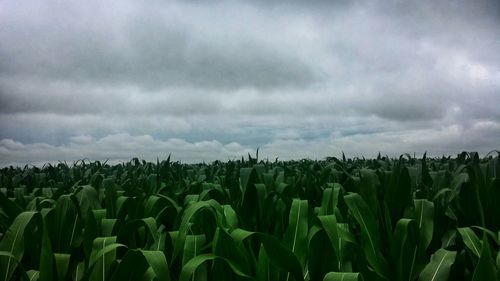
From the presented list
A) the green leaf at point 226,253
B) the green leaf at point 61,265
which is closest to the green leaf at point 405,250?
the green leaf at point 226,253

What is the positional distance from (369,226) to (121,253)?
127 centimetres

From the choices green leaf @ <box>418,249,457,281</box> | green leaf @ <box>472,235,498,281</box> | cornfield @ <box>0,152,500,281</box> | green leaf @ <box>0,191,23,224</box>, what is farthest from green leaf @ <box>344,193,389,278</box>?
green leaf @ <box>0,191,23,224</box>

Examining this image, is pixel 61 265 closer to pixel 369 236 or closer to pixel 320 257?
pixel 320 257

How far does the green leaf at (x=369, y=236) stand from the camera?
1.92m

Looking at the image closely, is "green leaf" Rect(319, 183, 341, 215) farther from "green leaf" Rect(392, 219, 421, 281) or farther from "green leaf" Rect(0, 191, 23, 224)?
"green leaf" Rect(0, 191, 23, 224)

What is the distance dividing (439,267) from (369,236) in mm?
308

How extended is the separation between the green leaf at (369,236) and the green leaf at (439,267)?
0.56 feet

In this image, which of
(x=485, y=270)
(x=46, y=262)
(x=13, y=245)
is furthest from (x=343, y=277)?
(x=13, y=245)

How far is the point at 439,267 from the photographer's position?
1.85 m

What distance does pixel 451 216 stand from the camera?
2.47 meters

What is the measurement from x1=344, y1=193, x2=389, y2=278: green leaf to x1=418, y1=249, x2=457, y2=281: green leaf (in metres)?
0.17

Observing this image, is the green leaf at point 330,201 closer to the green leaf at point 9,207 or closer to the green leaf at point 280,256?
the green leaf at point 280,256

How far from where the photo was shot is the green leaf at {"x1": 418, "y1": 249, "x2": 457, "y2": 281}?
183cm

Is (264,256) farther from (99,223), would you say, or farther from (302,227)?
(99,223)
